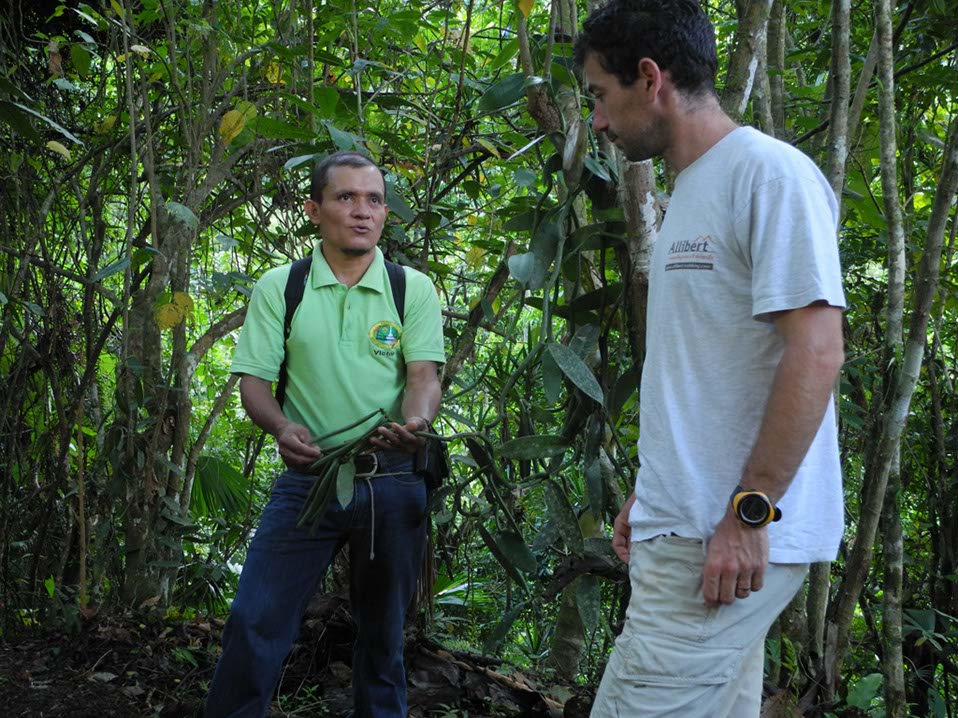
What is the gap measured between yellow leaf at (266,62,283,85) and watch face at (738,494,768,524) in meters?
2.47

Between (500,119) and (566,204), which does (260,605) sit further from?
(500,119)

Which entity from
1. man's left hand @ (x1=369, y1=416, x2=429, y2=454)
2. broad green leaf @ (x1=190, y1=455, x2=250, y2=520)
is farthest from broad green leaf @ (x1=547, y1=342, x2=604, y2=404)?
broad green leaf @ (x1=190, y1=455, x2=250, y2=520)

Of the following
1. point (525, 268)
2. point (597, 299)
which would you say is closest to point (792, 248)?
point (525, 268)

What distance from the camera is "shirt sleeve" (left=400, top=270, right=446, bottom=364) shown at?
90.4 inches

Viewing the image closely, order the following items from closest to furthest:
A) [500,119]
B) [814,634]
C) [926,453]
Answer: [814,634] < [926,453] < [500,119]

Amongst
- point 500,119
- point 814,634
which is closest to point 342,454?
point 814,634

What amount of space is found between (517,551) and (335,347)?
61 centimetres

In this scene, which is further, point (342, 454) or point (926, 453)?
point (926, 453)

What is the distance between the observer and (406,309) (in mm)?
2324

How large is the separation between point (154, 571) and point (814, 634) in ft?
6.57

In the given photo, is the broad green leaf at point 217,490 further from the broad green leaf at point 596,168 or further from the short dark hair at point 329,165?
the broad green leaf at point 596,168

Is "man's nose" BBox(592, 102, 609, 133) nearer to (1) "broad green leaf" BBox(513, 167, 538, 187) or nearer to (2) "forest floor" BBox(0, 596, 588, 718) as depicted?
(1) "broad green leaf" BBox(513, 167, 538, 187)

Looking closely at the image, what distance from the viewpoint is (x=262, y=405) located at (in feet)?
7.20

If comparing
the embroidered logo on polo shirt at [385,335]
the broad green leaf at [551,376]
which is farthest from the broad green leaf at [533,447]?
the embroidered logo on polo shirt at [385,335]
